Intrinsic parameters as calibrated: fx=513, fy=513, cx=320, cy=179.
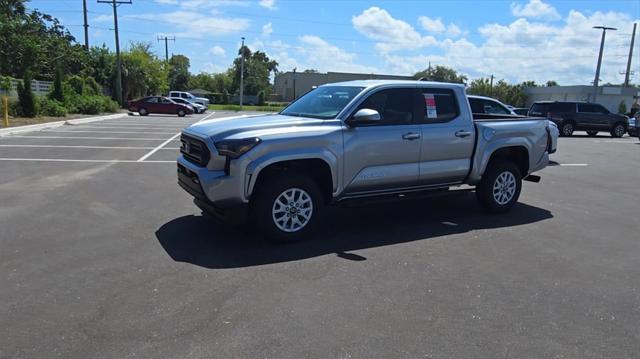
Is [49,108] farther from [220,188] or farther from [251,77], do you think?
[251,77]

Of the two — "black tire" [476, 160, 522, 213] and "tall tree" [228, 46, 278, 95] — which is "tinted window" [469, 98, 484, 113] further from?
"tall tree" [228, 46, 278, 95]

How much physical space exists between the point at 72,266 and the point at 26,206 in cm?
298

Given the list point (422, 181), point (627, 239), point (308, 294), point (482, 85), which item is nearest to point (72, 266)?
point (308, 294)

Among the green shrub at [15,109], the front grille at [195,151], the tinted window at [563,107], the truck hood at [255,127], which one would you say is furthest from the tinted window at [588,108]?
the green shrub at [15,109]

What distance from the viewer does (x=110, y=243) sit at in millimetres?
5816

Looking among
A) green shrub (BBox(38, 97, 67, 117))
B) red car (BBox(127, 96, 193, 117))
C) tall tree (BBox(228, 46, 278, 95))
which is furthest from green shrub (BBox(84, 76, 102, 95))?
tall tree (BBox(228, 46, 278, 95))

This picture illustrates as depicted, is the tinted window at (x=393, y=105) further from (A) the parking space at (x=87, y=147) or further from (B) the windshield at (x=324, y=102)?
(A) the parking space at (x=87, y=147)

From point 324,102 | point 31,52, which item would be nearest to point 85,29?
point 31,52

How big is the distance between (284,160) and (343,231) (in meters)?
1.41

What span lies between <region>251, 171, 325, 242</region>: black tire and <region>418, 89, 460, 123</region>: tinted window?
1915 millimetres

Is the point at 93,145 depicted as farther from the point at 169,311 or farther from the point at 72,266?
the point at 169,311

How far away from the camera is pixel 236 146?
5.53 m

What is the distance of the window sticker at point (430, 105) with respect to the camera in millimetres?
6879

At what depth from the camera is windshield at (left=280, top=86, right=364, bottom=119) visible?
647 centimetres
